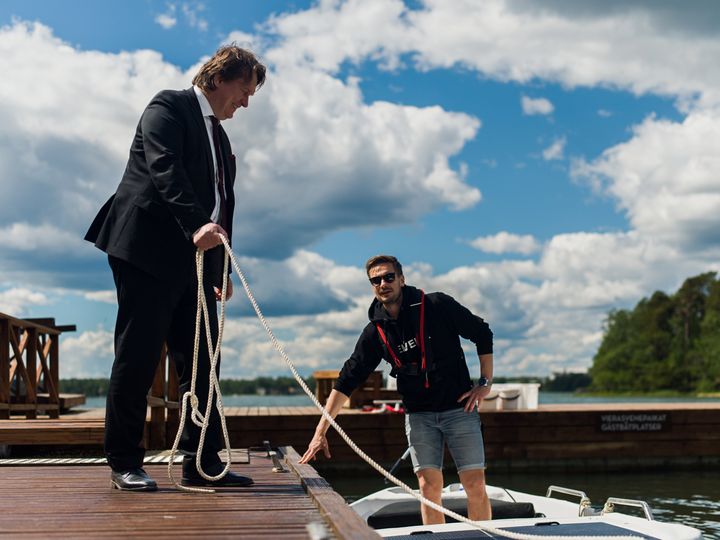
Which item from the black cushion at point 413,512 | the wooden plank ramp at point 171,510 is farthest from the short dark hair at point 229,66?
the black cushion at point 413,512

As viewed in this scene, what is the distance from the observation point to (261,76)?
4086mm

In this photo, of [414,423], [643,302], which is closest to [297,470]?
[414,423]

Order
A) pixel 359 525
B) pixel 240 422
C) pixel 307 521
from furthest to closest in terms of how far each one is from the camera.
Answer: pixel 240 422 < pixel 307 521 < pixel 359 525

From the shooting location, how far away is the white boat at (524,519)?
4.38m

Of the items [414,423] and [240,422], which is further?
[240,422]

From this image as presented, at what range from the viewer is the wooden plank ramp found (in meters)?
2.90

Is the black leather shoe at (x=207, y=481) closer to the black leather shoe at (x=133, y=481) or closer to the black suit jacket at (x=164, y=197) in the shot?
the black leather shoe at (x=133, y=481)

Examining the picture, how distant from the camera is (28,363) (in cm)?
1353

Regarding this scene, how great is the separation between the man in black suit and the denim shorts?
138 centimetres

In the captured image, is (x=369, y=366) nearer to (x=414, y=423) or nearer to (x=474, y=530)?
(x=414, y=423)

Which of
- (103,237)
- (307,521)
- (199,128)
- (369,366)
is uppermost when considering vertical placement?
(199,128)

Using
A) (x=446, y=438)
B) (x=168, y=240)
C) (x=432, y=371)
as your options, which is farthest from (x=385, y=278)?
(x=168, y=240)

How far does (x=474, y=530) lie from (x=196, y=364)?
159 centimetres

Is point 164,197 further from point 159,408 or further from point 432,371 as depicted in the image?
point 159,408
